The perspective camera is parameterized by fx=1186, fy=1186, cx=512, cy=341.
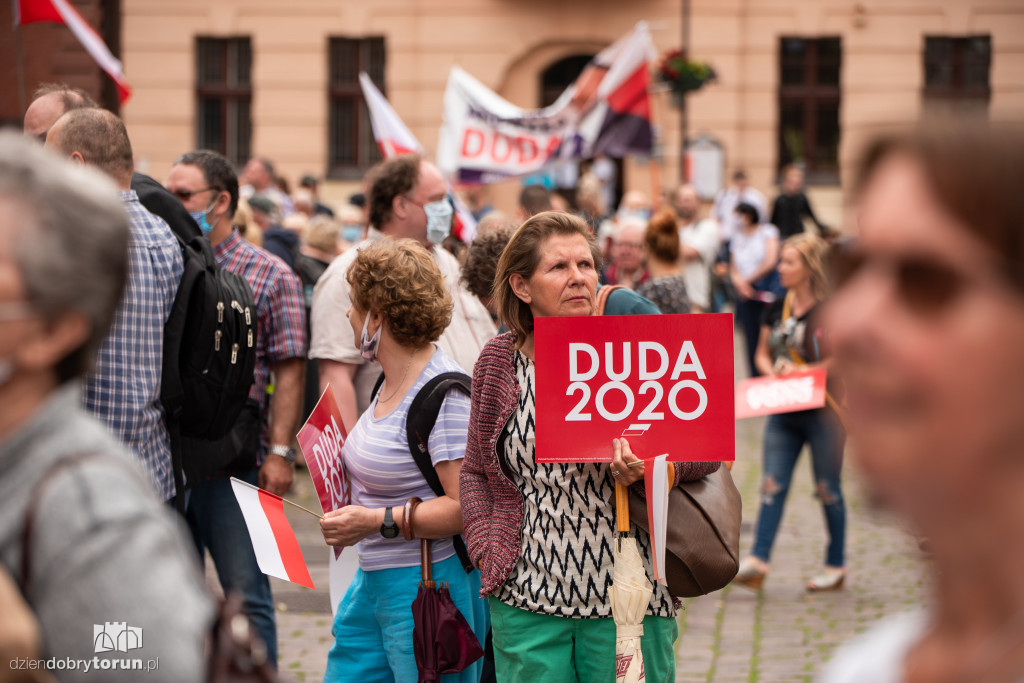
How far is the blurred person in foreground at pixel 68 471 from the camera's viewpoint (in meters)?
1.36

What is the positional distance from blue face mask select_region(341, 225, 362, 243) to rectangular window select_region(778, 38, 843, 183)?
1196 centimetres

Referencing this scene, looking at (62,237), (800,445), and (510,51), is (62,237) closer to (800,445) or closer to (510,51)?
(800,445)

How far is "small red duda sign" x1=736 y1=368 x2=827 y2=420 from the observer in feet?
19.8

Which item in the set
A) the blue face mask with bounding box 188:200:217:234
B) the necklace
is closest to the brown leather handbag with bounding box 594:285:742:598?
the necklace

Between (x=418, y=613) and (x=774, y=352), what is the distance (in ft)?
13.3

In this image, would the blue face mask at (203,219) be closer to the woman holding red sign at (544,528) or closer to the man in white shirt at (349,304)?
the man in white shirt at (349,304)

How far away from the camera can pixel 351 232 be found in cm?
1245

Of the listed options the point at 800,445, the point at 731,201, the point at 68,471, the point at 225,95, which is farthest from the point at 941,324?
the point at 225,95

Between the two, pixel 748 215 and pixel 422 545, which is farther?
pixel 748 215

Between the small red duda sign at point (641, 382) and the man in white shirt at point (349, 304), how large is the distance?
1.29 metres

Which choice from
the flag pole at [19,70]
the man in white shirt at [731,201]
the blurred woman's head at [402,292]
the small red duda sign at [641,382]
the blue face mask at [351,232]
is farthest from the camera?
the man in white shirt at [731,201]

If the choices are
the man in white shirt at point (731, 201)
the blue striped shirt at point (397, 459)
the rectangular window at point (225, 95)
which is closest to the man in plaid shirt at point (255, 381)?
the blue striped shirt at point (397, 459)

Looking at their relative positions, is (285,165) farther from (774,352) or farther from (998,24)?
(774,352)

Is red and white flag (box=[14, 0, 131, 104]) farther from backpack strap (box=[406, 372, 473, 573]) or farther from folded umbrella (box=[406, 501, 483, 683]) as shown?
folded umbrella (box=[406, 501, 483, 683])
